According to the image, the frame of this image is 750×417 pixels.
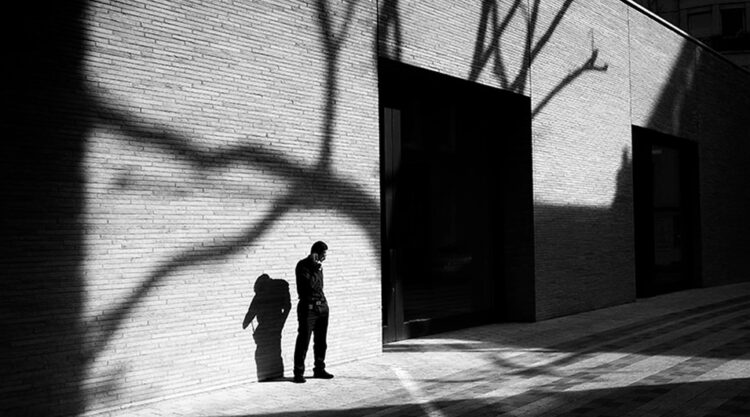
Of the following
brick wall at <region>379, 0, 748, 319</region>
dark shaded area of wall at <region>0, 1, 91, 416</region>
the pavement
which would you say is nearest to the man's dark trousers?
the pavement

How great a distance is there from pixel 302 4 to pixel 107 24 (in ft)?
10.4

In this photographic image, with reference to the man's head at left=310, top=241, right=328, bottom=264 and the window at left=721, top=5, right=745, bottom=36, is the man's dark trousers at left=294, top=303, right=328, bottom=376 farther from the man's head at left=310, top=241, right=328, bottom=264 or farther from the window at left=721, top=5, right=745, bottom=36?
the window at left=721, top=5, right=745, bottom=36

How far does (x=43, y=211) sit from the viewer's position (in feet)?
24.3

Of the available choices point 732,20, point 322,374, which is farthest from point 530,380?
point 732,20

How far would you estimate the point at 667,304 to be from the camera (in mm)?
18797

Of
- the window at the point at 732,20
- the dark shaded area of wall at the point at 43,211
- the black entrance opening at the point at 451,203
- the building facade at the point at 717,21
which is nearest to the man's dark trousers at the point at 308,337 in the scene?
the dark shaded area of wall at the point at 43,211

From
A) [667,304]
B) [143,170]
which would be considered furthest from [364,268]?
[667,304]

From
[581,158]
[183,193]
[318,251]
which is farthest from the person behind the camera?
[581,158]

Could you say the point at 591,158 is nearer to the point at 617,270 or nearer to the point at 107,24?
the point at 617,270

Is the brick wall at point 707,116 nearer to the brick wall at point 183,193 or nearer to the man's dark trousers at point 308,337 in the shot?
the brick wall at point 183,193

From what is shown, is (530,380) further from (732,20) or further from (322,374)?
(732,20)

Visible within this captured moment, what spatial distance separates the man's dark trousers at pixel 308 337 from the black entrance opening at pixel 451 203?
3223 millimetres

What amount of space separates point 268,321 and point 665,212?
17.5m

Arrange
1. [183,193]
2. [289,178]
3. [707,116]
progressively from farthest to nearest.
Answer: [707,116]
[289,178]
[183,193]
